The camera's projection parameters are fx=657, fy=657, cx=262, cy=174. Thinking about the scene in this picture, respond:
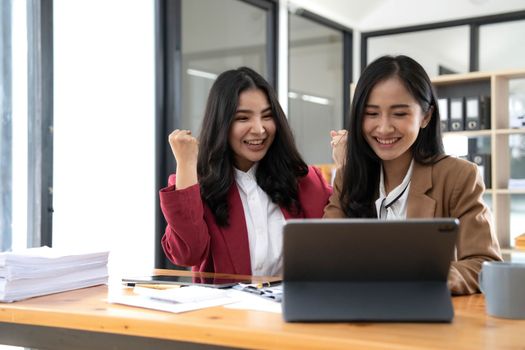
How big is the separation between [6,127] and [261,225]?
1808 mm

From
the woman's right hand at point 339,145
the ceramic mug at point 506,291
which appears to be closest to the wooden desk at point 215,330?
the ceramic mug at point 506,291

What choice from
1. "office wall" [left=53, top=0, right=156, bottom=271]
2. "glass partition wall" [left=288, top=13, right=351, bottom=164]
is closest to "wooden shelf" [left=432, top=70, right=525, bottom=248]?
"glass partition wall" [left=288, top=13, right=351, bottom=164]

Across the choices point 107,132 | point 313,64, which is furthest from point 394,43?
point 107,132

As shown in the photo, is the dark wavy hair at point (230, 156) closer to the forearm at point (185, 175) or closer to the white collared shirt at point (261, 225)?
the white collared shirt at point (261, 225)

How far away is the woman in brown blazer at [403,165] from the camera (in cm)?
148

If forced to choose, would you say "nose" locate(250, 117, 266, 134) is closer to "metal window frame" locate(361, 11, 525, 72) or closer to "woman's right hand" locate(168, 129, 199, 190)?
"woman's right hand" locate(168, 129, 199, 190)

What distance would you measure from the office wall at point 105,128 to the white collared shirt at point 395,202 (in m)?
1.92

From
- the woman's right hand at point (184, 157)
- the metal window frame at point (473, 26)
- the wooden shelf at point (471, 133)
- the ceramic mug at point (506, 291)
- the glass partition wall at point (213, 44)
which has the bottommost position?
the ceramic mug at point (506, 291)

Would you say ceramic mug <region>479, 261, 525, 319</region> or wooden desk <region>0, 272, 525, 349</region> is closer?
wooden desk <region>0, 272, 525, 349</region>

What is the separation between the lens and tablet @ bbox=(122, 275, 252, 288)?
142cm

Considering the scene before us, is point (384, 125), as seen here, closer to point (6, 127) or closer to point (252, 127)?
point (252, 127)

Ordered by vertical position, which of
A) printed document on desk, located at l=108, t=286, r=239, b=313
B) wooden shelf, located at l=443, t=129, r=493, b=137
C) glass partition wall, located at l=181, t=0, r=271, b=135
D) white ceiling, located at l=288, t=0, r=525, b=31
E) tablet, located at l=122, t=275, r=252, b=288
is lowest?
tablet, located at l=122, t=275, r=252, b=288

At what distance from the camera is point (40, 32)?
10.7ft

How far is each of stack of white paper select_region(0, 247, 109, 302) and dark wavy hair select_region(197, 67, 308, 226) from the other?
44 centimetres
